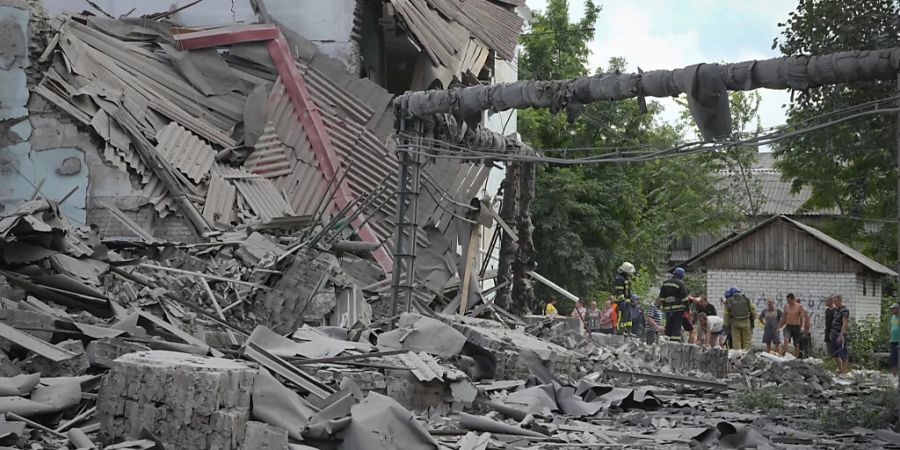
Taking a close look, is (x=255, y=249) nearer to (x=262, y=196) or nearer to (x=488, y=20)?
(x=262, y=196)

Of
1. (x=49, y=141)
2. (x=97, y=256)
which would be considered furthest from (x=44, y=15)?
(x=97, y=256)

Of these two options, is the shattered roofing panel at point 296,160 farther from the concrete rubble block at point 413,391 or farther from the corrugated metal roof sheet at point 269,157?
the concrete rubble block at point 413,391

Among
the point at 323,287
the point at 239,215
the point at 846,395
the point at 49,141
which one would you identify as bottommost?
the point at 846,395

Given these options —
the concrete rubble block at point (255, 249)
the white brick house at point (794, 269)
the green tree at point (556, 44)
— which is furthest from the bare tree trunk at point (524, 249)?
the green tree at point (556, 44)

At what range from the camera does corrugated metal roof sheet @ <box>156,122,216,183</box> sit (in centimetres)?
1798

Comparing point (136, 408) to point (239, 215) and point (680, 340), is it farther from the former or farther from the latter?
point (680, 340)

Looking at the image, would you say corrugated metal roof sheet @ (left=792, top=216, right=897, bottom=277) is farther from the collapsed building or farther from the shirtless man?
the collapsed building

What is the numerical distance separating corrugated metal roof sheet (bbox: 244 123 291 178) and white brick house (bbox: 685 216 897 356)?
20487mm

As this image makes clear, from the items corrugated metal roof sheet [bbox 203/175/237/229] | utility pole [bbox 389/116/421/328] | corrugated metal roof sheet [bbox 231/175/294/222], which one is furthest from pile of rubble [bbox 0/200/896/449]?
corrugated metal roof sheet [bbox 231/175/294/222]

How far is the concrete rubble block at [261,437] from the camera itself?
7418 millimetres

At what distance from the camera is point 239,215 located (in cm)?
1811

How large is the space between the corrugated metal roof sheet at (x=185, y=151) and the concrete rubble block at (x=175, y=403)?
10778 mm

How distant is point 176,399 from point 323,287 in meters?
8.32

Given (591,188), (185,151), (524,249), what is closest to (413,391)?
(185,151)
